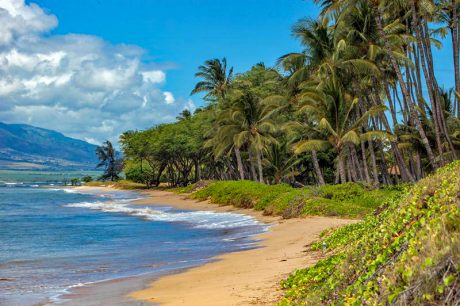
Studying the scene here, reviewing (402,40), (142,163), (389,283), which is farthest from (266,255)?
(142,163)

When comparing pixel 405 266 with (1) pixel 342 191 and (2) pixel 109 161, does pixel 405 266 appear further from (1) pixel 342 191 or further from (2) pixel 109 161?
(2) pixel 109 161

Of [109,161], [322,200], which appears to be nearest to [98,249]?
[322,200]

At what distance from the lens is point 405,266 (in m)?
4.04

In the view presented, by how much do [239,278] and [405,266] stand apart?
4.95m

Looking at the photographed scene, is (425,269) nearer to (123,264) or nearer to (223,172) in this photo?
(123,264)

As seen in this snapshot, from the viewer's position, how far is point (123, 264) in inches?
483

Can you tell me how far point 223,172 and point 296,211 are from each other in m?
42.7

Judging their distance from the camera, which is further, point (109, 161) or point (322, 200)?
point (109, 161)

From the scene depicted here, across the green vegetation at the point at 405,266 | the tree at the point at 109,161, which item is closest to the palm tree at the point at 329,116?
the green vegetation at the point at 405,266

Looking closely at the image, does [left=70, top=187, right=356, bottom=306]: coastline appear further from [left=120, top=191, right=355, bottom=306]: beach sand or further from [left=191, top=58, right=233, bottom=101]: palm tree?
[left=191, top=58, right=233, bottom=101]: palm tree

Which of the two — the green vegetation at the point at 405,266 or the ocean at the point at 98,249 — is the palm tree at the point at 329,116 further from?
the green vegetation at the point at 405,266

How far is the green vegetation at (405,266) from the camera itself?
11.7ft

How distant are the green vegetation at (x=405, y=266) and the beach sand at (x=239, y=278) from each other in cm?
68

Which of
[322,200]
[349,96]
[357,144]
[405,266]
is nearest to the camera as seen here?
[405,266]
